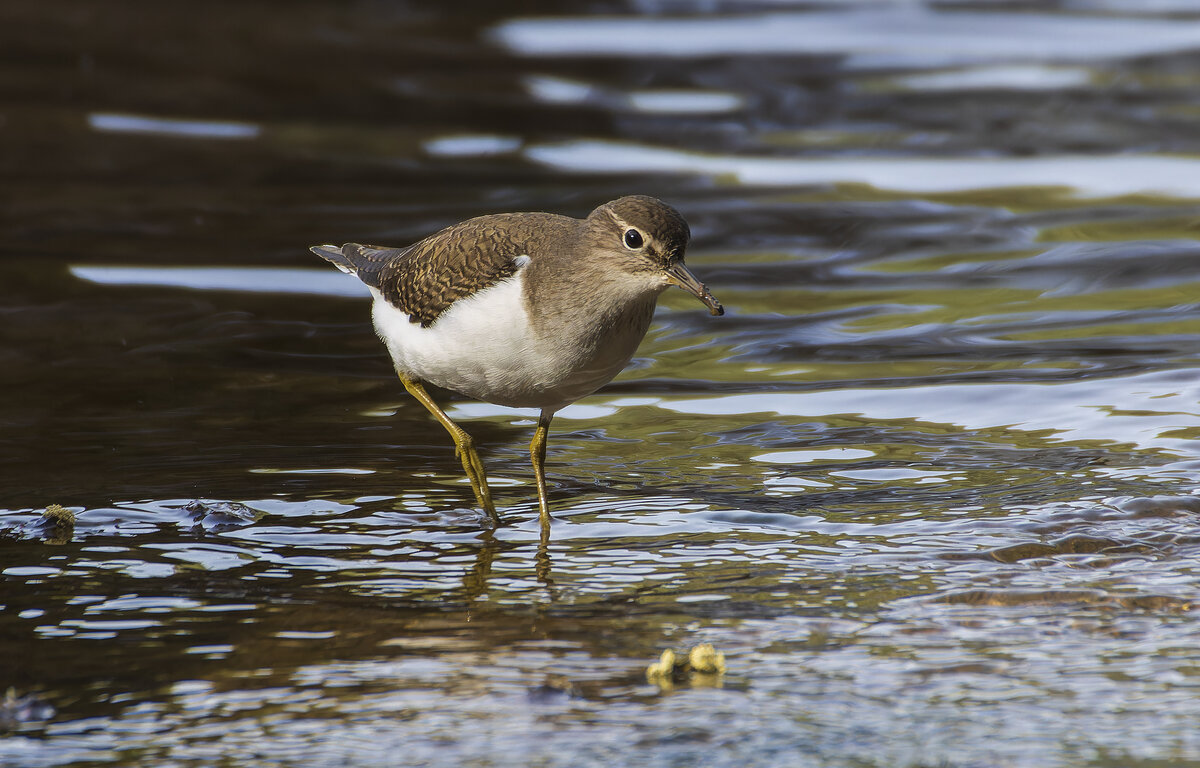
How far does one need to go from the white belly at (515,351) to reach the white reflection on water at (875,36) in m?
10.1

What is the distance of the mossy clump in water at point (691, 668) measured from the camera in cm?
415

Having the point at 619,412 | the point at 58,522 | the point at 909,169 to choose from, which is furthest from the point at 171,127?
the point at 58,522

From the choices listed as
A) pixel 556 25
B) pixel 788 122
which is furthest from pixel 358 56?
pixel 788 122

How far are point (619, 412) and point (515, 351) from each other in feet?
6.62

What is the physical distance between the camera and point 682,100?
14.6 meters

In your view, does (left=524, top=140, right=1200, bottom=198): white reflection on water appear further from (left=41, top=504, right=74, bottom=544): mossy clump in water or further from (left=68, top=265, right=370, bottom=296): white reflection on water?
(left=41, top=504, right=74, bottom=544): mossy clump in water

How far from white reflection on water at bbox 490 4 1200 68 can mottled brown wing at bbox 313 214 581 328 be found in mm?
9496

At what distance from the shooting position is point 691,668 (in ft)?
13.8

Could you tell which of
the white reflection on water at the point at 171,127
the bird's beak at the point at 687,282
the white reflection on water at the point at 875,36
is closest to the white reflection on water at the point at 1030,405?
the bird's beak at the point at 687,282

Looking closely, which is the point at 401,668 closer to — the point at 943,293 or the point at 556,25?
the point at 943,293

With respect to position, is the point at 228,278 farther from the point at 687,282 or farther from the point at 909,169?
the point at 909,169

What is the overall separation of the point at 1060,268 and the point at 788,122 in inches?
181

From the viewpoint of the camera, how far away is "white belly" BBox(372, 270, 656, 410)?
A: 5.57 meters

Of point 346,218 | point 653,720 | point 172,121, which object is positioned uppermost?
point 172,121
